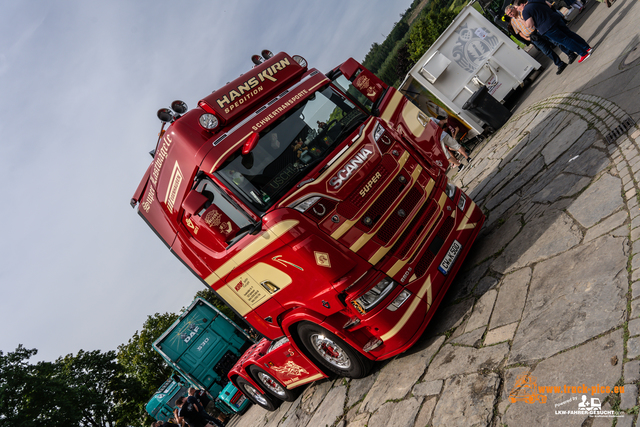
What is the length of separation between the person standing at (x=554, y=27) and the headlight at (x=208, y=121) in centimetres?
738

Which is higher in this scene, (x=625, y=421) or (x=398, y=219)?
(x=398, y=219)

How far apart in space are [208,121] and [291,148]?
1.02 metres

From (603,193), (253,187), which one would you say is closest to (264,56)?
(253,187)

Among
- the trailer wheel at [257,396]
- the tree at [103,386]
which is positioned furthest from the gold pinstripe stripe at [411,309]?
the tree at [103,386]

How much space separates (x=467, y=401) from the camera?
10.5ft

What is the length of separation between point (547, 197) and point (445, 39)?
7.85m

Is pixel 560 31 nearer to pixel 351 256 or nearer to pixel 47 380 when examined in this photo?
pixel 351 256

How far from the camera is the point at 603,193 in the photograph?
414cm

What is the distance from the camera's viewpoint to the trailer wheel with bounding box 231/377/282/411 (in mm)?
6758

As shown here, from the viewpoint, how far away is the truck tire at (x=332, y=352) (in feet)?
14.8

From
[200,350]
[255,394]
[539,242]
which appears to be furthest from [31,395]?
[539,242]

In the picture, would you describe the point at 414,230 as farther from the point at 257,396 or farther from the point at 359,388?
the point at 257,396

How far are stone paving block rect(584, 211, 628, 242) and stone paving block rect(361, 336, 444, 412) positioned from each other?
1.80 metres

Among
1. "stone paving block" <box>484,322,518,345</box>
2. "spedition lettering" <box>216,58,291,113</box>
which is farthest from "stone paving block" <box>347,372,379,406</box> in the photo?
"spedition lettering" <box>216,58,291,113</box>
